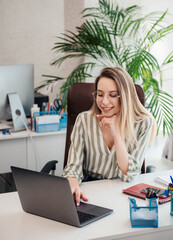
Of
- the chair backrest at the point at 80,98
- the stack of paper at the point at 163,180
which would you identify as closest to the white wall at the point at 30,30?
the chair backrest at the point at 80,98

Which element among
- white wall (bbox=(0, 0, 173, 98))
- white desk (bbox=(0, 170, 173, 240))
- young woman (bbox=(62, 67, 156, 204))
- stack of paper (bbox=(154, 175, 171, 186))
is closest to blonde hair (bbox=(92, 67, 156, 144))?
young woman (bbox=(62, 67, 156, 204))

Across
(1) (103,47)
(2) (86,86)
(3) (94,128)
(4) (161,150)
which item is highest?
(1) (103,47)

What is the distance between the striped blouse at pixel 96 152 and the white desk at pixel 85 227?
31 centimetres

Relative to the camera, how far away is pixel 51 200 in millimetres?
1680

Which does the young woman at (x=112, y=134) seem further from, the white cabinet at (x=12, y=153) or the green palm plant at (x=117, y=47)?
the green palm plant at (x=117, y=47)

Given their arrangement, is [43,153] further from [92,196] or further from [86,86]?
[92,196]

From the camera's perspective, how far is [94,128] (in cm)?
236

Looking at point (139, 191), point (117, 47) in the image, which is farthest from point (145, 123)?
point (117, 47)

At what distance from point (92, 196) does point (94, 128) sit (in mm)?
501

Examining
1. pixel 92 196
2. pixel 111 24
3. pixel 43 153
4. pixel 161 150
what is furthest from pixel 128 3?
pixel 92 196

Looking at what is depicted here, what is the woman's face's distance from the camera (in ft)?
7.30

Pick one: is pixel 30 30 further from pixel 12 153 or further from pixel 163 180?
pixel 163 180

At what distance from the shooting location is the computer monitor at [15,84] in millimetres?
3158

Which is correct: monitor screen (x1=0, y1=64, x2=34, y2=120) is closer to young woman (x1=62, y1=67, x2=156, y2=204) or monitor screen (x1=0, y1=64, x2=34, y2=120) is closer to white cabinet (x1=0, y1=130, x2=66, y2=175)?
white cabinet (x1=0, y1=130, x2=66, y2=175)
